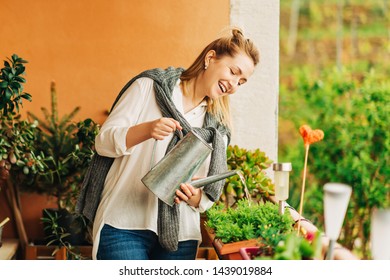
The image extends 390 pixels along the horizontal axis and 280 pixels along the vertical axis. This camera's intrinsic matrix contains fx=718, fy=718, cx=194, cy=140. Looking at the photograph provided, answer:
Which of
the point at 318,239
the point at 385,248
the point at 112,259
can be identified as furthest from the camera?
the point at 112,259

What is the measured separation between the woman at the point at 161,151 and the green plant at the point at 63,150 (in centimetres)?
105

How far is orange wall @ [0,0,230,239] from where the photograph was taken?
144 inches

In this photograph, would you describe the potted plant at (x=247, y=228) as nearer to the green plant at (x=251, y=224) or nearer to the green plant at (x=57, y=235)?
the green plant at (x=251, y=224)

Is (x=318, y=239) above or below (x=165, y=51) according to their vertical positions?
below

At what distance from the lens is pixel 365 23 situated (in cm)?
597

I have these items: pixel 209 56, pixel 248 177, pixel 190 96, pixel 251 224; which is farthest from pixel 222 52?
pixel 248 177

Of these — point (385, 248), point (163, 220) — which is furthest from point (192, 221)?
point (385, 248)

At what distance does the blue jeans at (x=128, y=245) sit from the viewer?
2.42 m

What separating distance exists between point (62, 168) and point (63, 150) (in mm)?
108

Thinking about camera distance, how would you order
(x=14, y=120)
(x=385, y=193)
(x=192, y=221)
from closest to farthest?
(x=192, y=221), (x=14, y=120), (x=385, y=193)

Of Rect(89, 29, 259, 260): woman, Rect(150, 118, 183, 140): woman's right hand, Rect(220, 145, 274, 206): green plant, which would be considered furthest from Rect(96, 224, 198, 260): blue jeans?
Rect(220, 145, 274, 206): green plant

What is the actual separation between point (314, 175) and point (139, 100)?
255cm

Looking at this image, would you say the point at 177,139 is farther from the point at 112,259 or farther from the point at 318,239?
the point at 318,239

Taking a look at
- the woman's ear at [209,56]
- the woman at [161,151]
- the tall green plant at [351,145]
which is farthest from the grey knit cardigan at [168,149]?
the tall green plant at [351,145]
